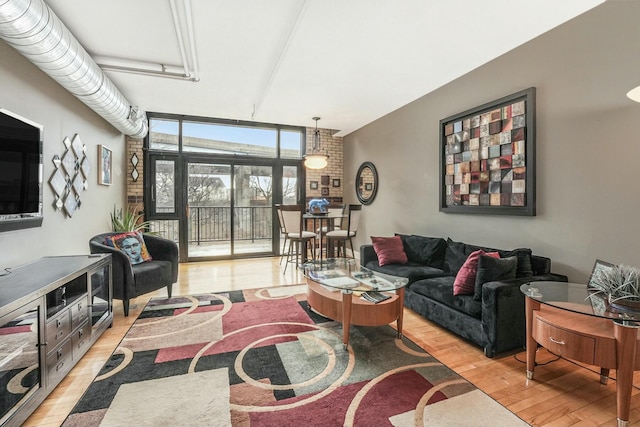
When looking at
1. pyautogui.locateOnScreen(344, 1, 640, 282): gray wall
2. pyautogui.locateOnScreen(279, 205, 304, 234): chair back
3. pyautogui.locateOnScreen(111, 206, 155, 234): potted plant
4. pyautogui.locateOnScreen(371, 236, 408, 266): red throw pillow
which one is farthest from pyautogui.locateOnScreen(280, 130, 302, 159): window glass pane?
pyautogui.locateOnScreen(344, 1, 640, 282): gray wall

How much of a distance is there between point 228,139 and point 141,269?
3559 mm

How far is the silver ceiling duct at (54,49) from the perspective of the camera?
78.3 inches

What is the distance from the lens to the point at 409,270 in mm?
3418

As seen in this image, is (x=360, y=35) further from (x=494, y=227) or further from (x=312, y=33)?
(x=494, y=227)

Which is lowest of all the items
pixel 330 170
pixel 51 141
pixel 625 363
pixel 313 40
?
pixel 625 363

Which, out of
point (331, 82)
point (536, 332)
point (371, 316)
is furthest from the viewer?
point (331, 82)

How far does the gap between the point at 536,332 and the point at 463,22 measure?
2.55m

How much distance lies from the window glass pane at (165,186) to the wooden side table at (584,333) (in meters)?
5.74

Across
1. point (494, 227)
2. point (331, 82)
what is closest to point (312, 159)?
point (331, 82)

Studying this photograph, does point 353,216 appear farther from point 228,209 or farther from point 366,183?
point 228,209

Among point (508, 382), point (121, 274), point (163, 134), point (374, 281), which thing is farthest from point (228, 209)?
point (508, 382)

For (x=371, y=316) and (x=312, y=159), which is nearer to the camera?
(x=371, y=316)

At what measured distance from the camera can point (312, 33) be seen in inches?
111

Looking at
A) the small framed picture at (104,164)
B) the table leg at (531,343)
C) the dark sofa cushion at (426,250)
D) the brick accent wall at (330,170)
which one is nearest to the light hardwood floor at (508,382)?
the table leg at (531,343)
